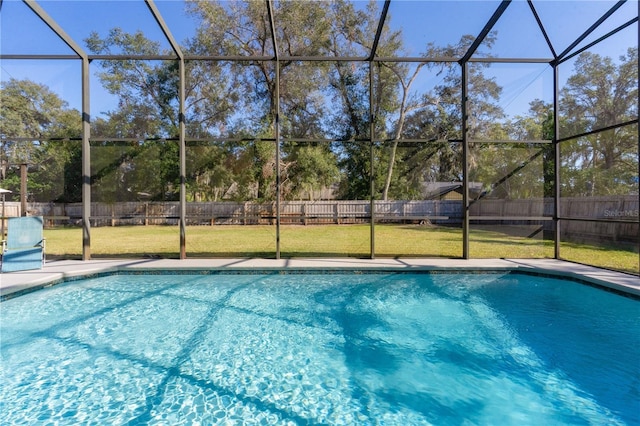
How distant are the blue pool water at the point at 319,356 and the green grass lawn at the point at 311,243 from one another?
213 cm

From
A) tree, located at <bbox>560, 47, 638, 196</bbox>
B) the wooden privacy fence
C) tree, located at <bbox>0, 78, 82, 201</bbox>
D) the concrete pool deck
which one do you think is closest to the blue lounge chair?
the concrete pool deck

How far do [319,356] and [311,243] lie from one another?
509 centimetres

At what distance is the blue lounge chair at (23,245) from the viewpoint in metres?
4.64

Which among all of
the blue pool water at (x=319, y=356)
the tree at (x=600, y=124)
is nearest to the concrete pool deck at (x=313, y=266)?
the blue pool water at (x=319, y=356)

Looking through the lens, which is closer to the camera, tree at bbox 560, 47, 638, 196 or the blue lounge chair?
the blue lounge chair

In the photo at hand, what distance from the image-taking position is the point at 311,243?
7738mm

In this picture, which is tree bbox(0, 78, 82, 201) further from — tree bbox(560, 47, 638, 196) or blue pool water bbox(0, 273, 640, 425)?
tree bbox(560, 47, 638, 196)

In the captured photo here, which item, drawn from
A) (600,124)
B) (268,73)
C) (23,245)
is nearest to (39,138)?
(23,245)

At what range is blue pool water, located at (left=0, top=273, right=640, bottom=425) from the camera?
78.5 inches

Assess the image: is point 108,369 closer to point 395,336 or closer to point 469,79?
point 395,336

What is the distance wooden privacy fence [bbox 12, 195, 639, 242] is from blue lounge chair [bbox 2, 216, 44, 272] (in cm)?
94

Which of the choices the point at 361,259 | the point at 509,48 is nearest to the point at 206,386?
the point at 361,259

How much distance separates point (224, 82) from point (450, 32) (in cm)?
503

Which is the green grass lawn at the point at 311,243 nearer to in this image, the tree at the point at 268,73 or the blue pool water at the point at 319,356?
the tree at the point at 268,73
